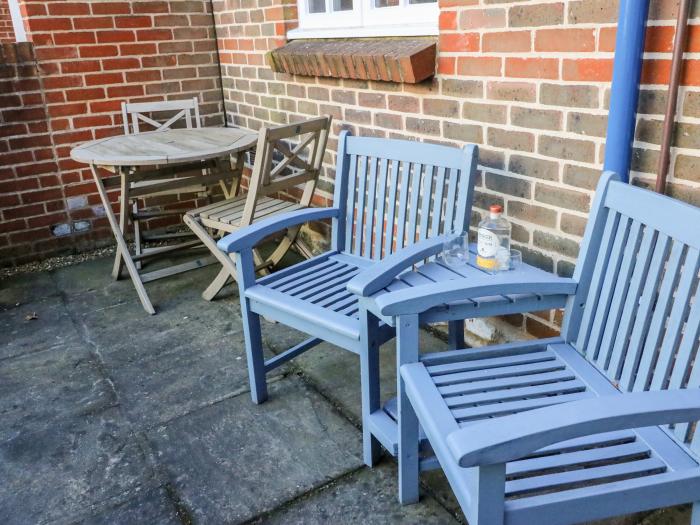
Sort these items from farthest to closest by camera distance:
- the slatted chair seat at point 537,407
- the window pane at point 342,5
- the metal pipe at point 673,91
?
the window pane at point 342,5 → the metal pipe at point 673,91 → the slatted chair seat at point 537,407

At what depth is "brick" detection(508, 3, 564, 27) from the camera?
2148 mm

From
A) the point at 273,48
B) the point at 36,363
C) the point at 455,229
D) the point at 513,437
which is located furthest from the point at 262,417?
the point at 273,48

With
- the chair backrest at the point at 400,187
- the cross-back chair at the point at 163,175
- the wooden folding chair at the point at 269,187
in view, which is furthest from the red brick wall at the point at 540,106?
the cross-back chair at the point at 163,175

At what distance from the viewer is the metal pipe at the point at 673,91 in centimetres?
173

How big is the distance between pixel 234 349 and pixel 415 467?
143 cm

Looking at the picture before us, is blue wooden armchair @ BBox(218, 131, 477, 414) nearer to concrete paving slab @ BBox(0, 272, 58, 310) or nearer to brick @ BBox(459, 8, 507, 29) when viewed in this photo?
brick @ BBox(459, 8, 507, 29)

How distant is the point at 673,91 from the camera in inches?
70.6

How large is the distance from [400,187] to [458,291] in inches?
37.6

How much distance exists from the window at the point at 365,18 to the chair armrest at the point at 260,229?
3.16ft

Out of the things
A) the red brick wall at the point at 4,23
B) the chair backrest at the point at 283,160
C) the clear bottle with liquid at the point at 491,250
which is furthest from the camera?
the red brick wall at the point at 4,23

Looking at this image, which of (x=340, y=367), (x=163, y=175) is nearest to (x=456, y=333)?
(x=340, y=367)

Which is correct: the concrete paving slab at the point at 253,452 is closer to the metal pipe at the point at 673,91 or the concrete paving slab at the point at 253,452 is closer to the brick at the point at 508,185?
the brick at the point at 508,185

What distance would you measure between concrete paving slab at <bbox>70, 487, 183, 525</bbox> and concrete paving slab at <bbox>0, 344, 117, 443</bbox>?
0.67 m

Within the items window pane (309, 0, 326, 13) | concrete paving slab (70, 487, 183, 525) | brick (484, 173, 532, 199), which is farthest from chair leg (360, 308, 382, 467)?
window pane (309, 0, 326, 13)
